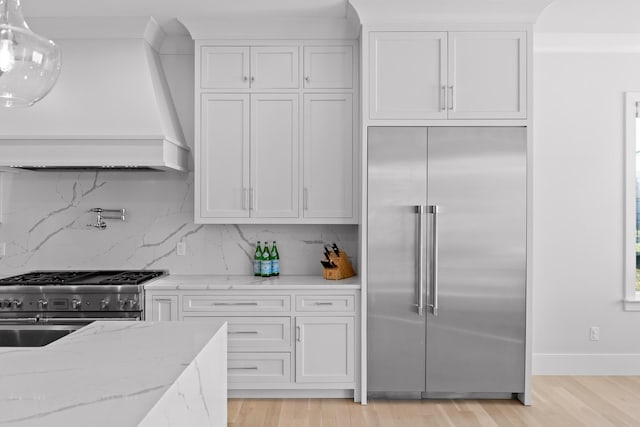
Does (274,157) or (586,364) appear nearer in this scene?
(274,157)

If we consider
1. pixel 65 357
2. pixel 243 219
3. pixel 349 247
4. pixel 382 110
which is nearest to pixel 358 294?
pixel 349 247

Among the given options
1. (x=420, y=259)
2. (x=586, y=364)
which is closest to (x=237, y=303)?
(x=420, y=259)

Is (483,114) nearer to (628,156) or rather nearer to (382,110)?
(382,110)

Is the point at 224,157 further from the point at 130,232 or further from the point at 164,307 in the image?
the point at 164,307

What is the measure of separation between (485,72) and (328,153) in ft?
3.89

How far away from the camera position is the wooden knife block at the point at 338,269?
395 cm

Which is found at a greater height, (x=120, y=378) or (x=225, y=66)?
(x=225, y=66)

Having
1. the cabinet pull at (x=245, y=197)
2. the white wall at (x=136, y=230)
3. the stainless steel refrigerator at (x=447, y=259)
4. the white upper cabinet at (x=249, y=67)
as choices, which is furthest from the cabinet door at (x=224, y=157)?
the stainless steel refrigerator at (x=447, y=259)

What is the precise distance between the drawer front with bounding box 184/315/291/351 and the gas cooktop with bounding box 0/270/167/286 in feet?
1.62

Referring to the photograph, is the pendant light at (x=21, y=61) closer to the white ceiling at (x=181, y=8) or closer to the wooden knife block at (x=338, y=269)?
the white ceiling at (x=181, y=8)

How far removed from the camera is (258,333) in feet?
12.3

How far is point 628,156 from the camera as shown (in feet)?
14.1

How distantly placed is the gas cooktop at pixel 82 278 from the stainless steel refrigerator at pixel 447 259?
161 cm

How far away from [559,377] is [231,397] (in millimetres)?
2499
